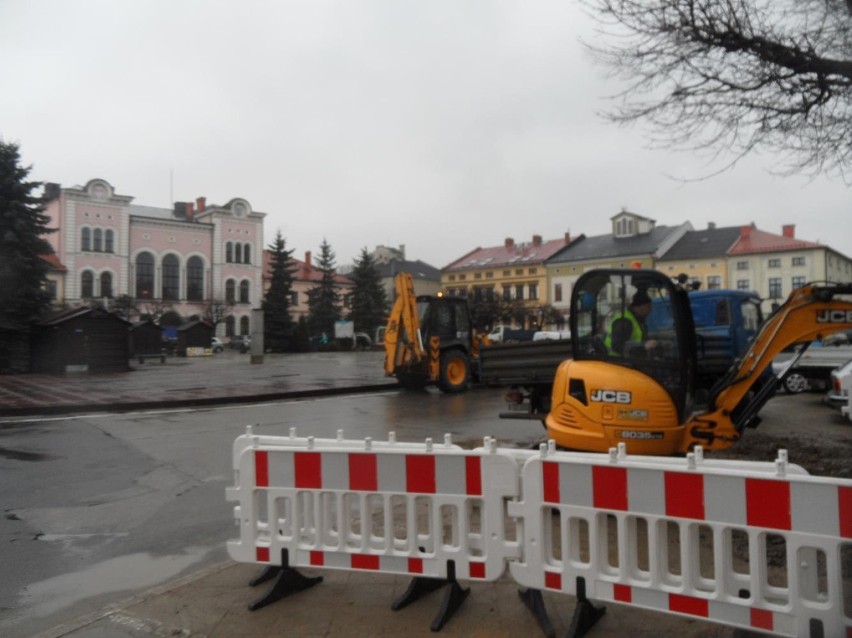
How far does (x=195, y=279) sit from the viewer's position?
75125mm

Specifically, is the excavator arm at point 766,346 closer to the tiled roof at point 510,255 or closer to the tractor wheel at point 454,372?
the tractor wheel at point 454,372

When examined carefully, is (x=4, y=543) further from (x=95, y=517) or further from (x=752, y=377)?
(x=752, y=377)

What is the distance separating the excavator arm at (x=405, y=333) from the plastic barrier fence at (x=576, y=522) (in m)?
13.5

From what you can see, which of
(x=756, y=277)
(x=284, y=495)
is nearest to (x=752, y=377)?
(x=284, y=495)

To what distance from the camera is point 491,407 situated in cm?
1479

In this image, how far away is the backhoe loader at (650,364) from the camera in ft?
19.8

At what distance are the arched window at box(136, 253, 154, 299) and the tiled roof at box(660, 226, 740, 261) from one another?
53038 mm

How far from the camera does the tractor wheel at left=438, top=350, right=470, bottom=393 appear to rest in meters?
18.5

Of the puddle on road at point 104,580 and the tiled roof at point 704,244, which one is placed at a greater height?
the tiled roof at point 704,244

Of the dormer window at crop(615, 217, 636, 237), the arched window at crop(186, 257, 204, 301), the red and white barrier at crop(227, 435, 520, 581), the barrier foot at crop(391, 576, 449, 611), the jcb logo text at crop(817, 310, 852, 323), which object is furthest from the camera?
the arched window at crop(186, 257, 204, 301)

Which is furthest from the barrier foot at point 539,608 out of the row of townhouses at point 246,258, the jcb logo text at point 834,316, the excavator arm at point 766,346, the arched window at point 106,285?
the arched window at point 106,285

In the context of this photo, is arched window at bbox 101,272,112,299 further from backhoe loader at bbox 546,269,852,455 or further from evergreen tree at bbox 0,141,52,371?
backhoe loader at bbox 546,269,852,455

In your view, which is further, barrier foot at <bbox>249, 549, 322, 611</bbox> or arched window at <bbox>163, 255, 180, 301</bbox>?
arched window at <bbox>163, 255, 180, 301</bbox>

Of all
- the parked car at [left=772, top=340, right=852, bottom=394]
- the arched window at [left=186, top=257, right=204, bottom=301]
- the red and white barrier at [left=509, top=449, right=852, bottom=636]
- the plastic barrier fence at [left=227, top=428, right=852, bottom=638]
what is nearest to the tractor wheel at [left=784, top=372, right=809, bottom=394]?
the parked car at [left=772, top=340, right=852, bottom=394]
